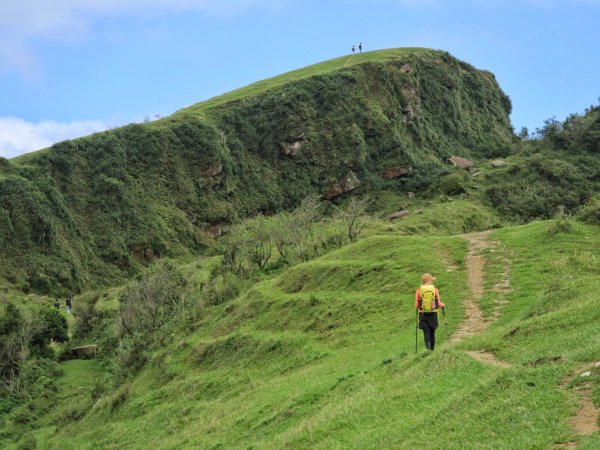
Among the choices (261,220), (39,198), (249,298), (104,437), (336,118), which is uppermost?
(336,118)

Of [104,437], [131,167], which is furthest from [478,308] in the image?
[131,167]

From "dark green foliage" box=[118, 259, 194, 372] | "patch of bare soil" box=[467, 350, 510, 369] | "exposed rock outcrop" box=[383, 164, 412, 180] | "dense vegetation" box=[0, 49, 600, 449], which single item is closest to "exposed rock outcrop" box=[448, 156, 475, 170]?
"dense vegetation" box=[0, 49, 600, 449]

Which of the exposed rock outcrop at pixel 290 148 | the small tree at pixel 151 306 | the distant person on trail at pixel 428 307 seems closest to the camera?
the distant person on trail at pixel 428 307

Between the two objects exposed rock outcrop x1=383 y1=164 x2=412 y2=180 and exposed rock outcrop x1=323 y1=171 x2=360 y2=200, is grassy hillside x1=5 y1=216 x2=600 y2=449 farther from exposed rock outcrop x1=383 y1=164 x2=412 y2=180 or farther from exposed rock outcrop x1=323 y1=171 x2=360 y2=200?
exposed rock outcrop x1=383 y1=164 x2=412 y2=180

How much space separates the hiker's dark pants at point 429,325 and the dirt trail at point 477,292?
1590mm

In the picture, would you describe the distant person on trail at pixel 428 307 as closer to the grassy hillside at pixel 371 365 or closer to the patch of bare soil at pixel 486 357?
the grassy hillside at pixel 371 365

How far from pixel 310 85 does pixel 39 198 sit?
54249 mm

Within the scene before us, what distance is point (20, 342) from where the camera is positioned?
153 feet

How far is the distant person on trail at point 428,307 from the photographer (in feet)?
58.3

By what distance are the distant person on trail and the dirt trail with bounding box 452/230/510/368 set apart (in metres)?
1.64

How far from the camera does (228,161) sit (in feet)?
339

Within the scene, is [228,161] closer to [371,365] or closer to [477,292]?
[477,292]

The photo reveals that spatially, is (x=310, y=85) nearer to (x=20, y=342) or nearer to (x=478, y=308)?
(x=20, y=342)

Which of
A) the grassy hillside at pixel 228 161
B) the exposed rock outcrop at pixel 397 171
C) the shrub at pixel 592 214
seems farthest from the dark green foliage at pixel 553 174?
the shrub at pixel 592 214
